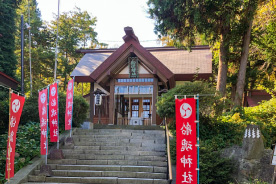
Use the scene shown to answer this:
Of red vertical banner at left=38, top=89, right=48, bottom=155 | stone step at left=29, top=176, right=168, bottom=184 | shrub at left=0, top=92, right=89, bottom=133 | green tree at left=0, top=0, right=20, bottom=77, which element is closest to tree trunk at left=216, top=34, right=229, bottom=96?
shrub at left=0, top=92, right=89, bottom=133

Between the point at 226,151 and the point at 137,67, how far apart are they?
23.3 feet

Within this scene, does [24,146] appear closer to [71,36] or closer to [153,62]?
[153,62]

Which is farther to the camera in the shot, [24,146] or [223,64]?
[223,64]

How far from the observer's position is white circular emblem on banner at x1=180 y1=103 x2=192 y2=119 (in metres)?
7.54

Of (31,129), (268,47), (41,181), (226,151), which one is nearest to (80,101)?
(31,129)

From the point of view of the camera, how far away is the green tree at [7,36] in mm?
19562

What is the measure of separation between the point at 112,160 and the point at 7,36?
15238 mm

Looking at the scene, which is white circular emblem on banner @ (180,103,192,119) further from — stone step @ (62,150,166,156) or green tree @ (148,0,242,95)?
green tree @ (148,0,242,95)

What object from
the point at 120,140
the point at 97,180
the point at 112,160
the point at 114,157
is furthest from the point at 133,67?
the point at 97,180

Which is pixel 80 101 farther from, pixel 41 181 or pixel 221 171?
pixel 221 171

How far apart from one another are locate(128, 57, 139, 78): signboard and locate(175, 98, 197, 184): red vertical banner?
7511mm

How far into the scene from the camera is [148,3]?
14.5 metres

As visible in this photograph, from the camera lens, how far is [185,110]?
7.58 meters

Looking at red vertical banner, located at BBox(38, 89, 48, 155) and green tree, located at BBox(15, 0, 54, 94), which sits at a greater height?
green tree, located at BBox(15, 0, 54, 94)
